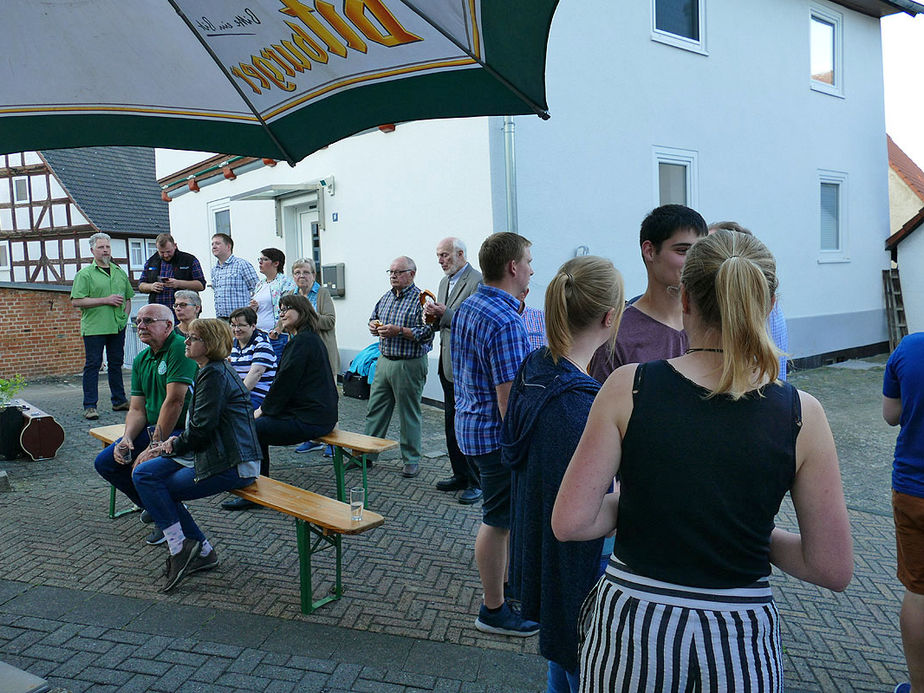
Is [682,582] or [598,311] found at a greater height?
[598,311]

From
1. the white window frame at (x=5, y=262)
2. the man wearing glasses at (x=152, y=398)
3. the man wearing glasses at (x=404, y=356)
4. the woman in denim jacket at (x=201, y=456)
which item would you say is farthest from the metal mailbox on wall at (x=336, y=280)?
the white window frame at (x=5, y=262)

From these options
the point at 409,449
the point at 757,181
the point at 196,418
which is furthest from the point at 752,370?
the point at 757,181

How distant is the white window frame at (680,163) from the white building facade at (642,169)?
0.03 metres

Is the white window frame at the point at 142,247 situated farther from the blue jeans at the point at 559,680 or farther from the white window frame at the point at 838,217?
the blue jeans at the point at 559,680

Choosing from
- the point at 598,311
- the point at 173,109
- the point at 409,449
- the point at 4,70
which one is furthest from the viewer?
the point at 409,449

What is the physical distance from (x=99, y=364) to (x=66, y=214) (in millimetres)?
20022

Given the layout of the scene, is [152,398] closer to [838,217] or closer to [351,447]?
[351,447]

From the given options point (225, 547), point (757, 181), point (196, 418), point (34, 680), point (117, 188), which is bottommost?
point (225, 547)

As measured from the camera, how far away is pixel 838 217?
13.6 meters

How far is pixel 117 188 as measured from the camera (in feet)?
89.5

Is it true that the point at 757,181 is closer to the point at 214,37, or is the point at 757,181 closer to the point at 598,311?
the point at 598,311

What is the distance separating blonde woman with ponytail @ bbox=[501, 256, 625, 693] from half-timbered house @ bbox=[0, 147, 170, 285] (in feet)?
85.7

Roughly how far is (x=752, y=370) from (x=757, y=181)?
11.3m

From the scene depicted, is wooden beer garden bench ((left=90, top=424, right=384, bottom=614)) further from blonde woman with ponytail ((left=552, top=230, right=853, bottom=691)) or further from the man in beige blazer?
blonde woman with ponytail ((left=552, top=230, right=853, bottom=691))
